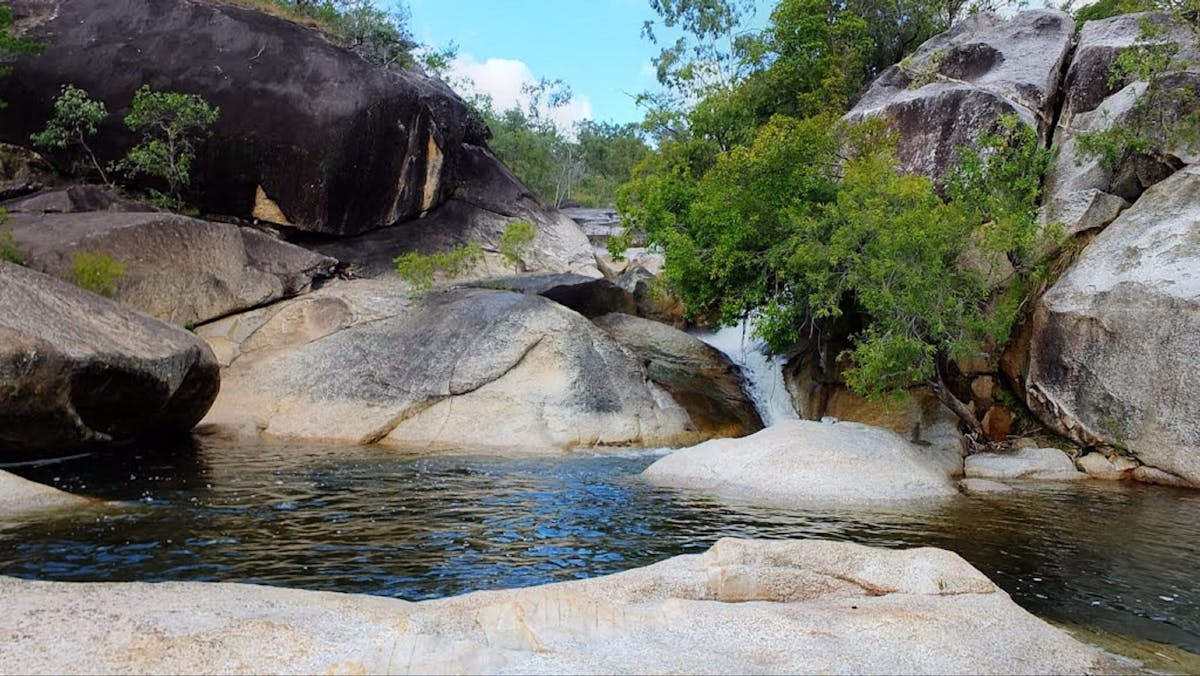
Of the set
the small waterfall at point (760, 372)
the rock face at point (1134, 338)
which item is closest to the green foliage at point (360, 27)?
the small waterfall at point (760, 372)

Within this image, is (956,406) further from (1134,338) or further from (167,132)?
(167,132)

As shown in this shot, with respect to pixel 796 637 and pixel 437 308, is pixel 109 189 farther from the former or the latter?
pixel 796 637

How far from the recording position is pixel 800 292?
23719mm

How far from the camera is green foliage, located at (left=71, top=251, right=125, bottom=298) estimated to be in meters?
24.1

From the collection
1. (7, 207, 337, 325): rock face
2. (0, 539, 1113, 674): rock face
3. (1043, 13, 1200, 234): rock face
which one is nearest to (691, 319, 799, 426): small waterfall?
(1043, 13, 1200, 234): rock face

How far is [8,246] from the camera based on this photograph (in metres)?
23.9

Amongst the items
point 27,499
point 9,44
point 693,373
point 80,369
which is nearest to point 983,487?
point 693,373

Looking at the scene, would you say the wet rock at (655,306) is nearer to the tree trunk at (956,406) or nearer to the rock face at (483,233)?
the rock face at (483,233)

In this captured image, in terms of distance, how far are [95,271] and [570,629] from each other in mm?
23293

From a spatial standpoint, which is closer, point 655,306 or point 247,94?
point 247,94

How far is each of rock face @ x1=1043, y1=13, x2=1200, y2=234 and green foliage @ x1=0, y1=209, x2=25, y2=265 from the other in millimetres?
29582

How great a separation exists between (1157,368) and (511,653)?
64.5 ft

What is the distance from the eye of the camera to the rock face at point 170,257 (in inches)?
998

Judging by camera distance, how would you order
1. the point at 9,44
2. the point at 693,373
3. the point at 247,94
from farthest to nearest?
the point at 247,94
the point at 9,44
the point at 693,373
